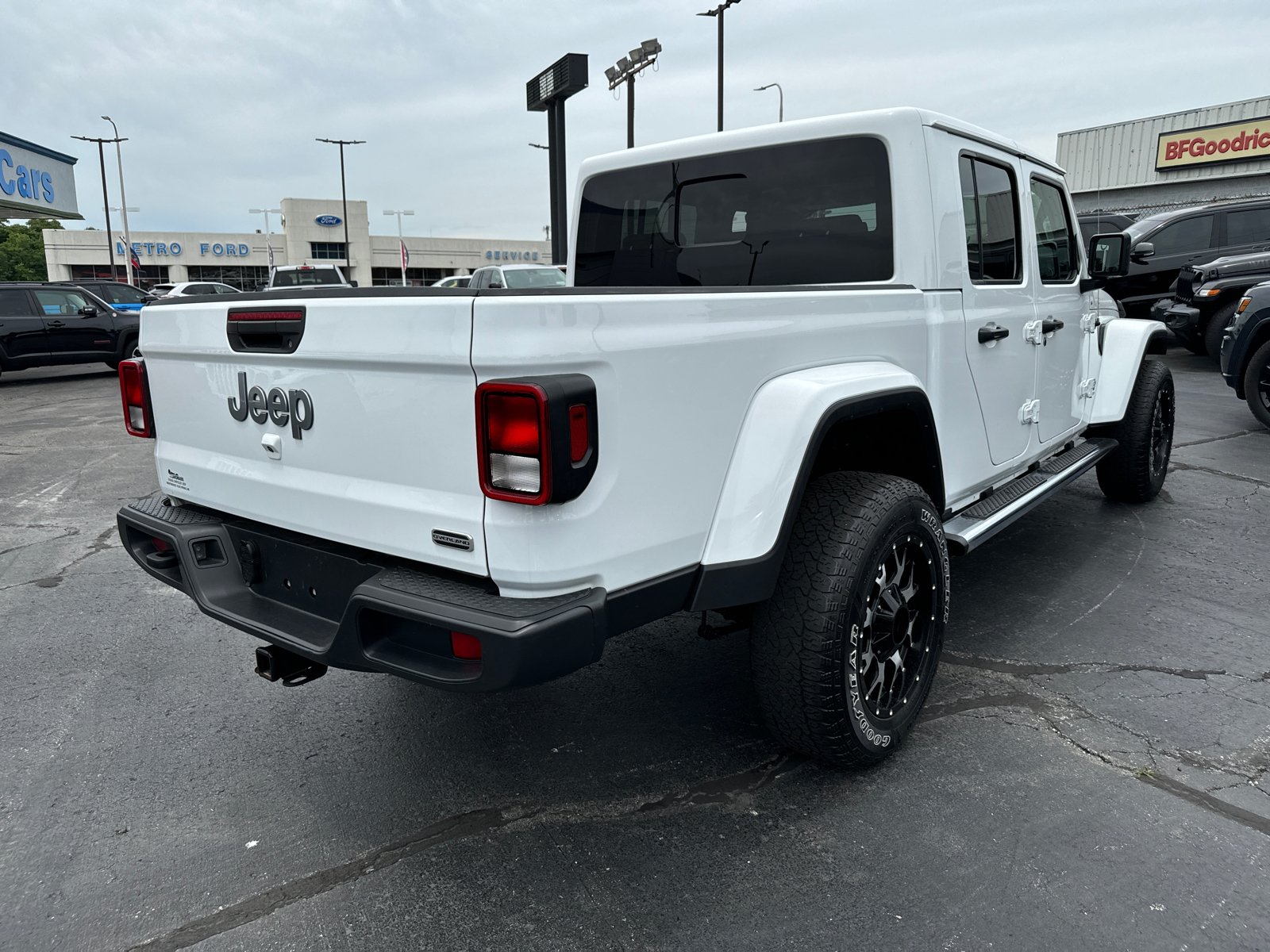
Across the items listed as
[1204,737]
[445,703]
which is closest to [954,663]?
[1204,737]

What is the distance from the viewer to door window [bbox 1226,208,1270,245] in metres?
12.9

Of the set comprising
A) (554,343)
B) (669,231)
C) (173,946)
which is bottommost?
(173,946)

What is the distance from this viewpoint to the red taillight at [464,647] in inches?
78.0

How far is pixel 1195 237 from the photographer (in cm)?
1323

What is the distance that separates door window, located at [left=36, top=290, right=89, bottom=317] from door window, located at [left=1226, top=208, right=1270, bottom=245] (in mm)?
19123

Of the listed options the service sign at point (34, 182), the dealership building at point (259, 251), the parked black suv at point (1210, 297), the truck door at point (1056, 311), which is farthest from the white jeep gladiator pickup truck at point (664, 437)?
the dealership building at point (259, 251)

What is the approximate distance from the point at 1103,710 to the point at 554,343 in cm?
249

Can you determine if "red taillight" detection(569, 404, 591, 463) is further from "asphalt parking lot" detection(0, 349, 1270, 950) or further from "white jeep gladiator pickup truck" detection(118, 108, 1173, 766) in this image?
"asphalt parking lot" detection(0, 349, 1270, 950)

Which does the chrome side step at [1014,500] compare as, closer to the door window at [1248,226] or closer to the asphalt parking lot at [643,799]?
the asphalt parking lot at [643,799]

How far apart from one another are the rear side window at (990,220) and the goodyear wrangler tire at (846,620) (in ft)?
3.99

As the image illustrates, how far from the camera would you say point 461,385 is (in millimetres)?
1947

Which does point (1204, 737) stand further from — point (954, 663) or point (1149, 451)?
point (1149, 451)

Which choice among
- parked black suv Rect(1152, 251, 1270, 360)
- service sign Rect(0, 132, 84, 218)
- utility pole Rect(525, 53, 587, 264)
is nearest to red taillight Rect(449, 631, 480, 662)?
parked black suv Rect(1152, 251, 1270, 360)

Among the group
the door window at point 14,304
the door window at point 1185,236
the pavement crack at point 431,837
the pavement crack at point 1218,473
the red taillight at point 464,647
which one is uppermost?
the door window at point 1185,236
